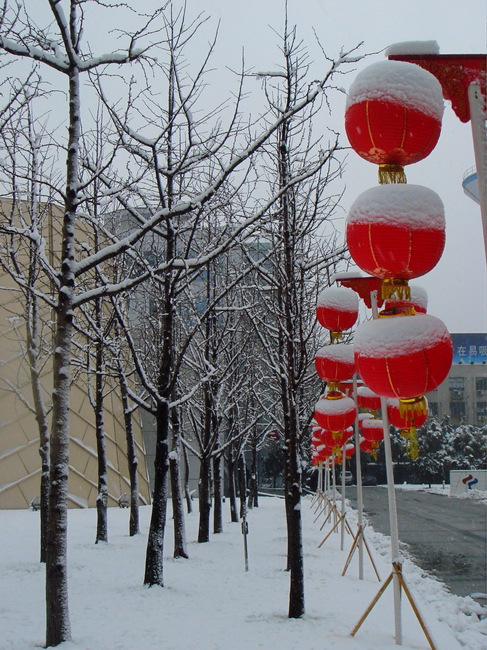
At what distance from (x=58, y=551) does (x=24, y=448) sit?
2170cm

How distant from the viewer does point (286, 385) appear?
9453 mm

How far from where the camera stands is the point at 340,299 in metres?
7.92

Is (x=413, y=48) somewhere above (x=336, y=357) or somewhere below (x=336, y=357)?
above

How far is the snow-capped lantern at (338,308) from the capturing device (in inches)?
311

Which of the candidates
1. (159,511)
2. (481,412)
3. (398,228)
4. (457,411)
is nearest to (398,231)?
(398,228)

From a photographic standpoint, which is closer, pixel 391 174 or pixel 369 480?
pixel 391 174

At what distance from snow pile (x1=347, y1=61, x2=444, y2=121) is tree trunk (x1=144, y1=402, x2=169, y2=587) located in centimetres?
671

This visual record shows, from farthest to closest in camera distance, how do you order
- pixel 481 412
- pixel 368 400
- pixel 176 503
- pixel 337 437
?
pixel 481 412
pixel 176 503
pixel 368 400
pixel 337 437

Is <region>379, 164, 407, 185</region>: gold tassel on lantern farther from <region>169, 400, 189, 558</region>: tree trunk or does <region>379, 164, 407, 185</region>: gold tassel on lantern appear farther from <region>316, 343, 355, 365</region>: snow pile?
<region>169, 400, 189, 558</region>: tree trunk

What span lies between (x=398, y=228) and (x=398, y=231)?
0.02 metres

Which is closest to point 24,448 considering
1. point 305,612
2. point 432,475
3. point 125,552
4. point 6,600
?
point 125,552

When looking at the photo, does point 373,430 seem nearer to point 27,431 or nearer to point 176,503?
point 176,503

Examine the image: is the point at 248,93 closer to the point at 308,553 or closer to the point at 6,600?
the point at 6,600

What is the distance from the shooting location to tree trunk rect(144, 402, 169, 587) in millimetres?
9469
